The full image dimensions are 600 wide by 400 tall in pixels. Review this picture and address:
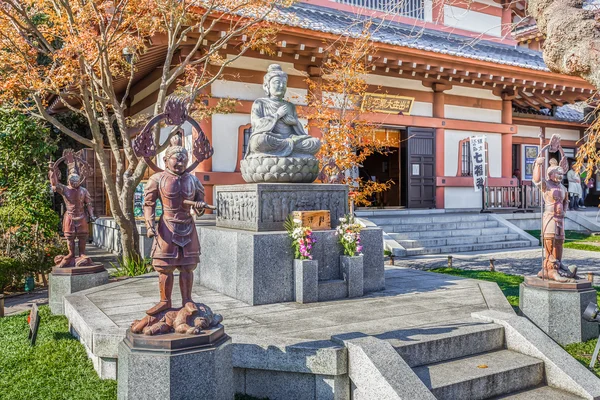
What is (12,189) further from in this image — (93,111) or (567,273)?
(567,273)

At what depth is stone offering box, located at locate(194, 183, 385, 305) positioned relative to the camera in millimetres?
5855

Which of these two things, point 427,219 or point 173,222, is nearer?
point 173,222

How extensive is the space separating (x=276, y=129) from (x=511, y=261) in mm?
7122

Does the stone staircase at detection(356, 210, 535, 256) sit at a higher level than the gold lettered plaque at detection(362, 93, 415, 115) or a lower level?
lower

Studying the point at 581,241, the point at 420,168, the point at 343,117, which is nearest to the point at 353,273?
the point at 343,117

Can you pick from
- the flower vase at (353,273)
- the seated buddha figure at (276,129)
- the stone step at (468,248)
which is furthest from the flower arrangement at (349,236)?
the stone step at (468,248)

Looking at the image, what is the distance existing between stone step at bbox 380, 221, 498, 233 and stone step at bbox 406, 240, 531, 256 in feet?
3.32

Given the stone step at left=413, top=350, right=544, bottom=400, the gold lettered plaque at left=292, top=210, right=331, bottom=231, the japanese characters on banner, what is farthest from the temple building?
the stone step at left=413, top=350, right=544, bottom=400

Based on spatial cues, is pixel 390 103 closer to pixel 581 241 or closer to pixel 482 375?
pixel 581 241

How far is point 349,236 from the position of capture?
6301 mm

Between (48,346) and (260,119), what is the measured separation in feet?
12.4

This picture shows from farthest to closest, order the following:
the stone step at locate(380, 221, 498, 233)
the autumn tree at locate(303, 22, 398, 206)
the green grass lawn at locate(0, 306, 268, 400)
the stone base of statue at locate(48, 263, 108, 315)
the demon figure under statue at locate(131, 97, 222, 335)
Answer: the stone step at locate(380, 221, 498, 233), the autumn tree at locate(303, 22, 398, 206), the stone base of statue at locate(48, 263, 108, 315), the green grass lawn at locate(0, 306, 268, 400), the demon figure under statue at locate(131, 97, 222, 335)

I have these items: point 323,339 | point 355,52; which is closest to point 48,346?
point 323,339

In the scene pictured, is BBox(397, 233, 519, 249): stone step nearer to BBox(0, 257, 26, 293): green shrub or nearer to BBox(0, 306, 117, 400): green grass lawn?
BBox(0, 257, 26, 293): green shrub
